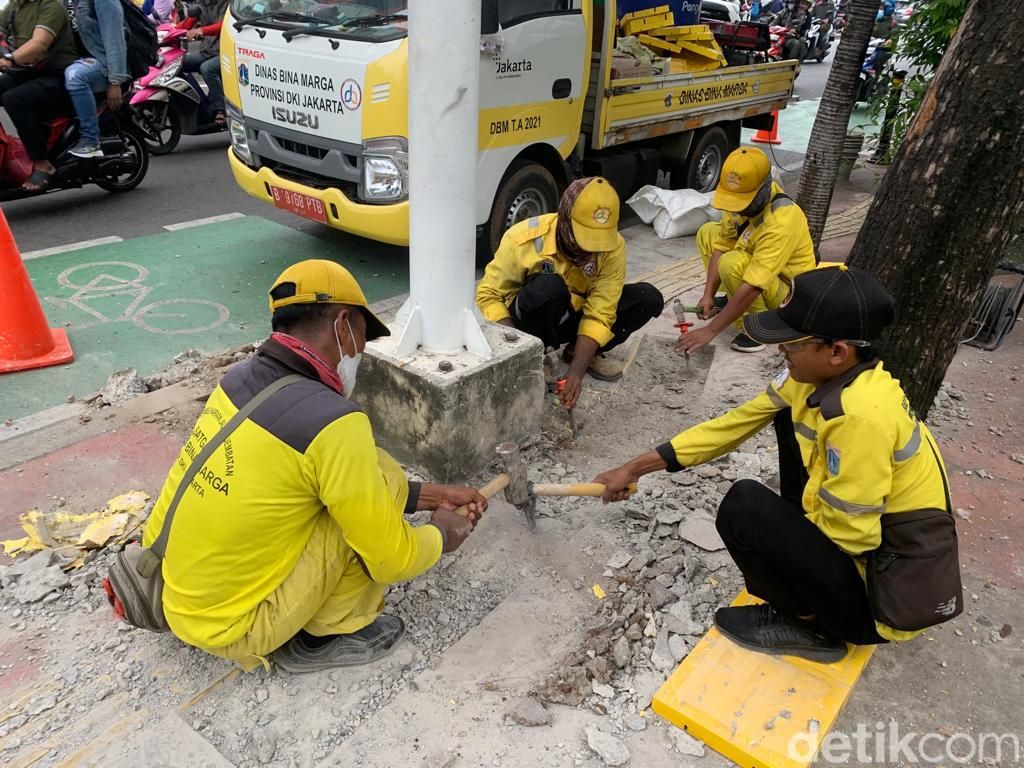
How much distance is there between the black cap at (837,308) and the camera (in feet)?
6.19

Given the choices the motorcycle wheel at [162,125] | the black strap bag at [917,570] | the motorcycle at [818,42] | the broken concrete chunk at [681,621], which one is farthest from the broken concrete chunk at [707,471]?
the motorcycle at [818,42]

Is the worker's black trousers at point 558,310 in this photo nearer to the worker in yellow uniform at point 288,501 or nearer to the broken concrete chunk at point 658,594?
the broken concrete chunk at point 658,594

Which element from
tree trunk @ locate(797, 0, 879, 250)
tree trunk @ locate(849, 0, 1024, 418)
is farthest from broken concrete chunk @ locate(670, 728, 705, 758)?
tree trunk @ locate(797, 0, 879, 250)

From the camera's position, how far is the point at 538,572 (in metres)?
2.72

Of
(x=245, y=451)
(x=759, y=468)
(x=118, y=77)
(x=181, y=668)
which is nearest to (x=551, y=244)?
(x=759, y=468)

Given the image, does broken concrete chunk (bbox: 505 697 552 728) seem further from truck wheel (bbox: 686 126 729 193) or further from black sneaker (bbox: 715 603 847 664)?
truck wheel (bbox: 686 126 729 193)

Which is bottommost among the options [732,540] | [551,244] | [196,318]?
[196,318]

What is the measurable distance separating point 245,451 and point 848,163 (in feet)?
28.5

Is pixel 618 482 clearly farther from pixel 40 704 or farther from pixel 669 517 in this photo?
pixel 40 704

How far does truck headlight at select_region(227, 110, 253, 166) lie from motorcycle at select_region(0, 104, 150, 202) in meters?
1.53

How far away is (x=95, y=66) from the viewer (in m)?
5.98

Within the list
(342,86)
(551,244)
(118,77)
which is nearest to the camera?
(551,244)

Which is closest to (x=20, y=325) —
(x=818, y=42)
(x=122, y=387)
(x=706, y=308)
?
(x=122, y=387)

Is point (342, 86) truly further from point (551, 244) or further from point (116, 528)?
point (116, 528)
